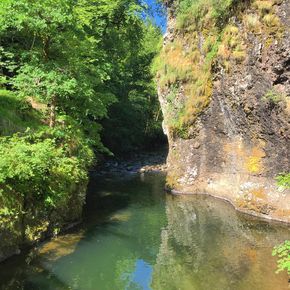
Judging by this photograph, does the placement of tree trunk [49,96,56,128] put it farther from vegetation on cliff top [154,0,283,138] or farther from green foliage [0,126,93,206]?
vegetation on cliff top [154,0,283,138]

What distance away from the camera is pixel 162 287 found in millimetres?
10625

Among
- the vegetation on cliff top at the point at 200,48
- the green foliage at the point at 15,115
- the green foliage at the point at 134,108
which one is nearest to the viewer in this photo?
the green foliage at the point at 15,115

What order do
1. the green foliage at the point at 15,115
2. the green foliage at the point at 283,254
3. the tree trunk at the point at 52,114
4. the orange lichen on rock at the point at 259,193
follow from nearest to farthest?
the green foliage at the point at 283,254, the green foliage at the point at 15,115, the tree trunk at the point at 52,114, the orange lichen on rock at the point at 259,193

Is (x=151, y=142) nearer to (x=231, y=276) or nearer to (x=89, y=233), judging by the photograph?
(x=89, y=233)

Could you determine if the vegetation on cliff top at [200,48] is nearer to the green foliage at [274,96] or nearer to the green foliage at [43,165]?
the green foliage at [274,96]

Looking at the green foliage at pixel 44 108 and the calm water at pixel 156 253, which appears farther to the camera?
the green foliage at pixel 44 108

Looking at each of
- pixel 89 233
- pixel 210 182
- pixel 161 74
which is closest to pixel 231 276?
pixel 89 233

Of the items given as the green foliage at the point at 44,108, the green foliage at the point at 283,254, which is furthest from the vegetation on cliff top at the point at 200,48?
the green foliage at the point at 283,254

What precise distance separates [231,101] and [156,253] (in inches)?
314

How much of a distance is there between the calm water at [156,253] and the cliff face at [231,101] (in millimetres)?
1377

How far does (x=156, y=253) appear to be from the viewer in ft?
42.8

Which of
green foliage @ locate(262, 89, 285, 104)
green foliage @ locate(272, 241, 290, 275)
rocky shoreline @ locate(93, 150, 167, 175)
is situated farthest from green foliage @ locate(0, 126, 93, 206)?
rocky shoreline @ locate(93, 150, 167, 175)

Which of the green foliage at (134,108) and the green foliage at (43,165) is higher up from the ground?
the green foliage at (134,108)

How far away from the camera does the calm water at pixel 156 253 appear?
1071 cm
